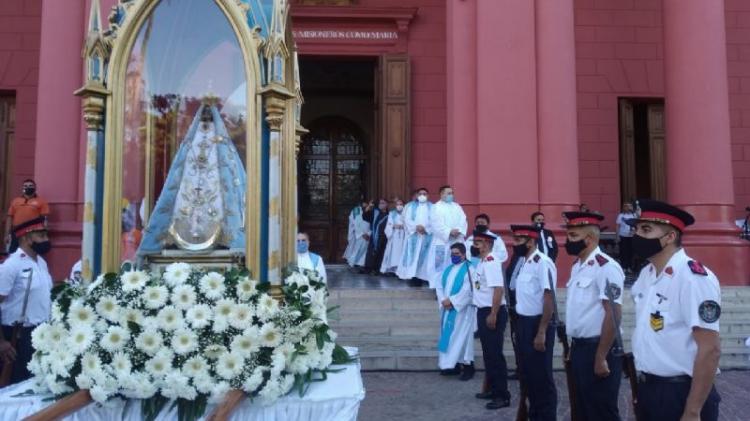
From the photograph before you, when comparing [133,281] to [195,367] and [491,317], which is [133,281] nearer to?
[195,367]

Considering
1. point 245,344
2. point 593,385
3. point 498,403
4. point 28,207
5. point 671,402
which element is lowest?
point 498,403

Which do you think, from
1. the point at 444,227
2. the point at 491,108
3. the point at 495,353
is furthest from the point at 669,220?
the point at 491,108

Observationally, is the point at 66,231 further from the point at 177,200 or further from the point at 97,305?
the point at 97,305

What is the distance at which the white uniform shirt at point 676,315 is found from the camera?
3109mm

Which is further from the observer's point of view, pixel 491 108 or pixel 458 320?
pixel 491 108

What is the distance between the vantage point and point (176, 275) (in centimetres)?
320

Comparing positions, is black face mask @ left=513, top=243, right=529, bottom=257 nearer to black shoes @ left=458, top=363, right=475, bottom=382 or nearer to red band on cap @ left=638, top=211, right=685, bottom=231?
black shoes @ left=458, top=363, right=475, bottom=382

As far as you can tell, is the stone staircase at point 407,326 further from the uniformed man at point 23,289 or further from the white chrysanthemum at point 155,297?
the white chrysanthemum at point 155,297

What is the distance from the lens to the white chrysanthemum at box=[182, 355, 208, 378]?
117 inches

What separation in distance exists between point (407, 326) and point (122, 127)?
5.62m

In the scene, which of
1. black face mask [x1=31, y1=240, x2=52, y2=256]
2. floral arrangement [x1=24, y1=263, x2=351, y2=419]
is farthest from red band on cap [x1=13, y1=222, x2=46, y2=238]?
floral arrangement [x1=24, y1=263, x2=351, y2=419]

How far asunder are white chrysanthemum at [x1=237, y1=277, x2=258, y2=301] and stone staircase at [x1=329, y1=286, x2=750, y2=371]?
3735 mm

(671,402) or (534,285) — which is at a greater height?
(534,285)

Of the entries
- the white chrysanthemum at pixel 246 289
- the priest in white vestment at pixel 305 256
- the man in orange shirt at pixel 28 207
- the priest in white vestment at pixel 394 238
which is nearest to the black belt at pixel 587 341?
the white chrysanthemum at pixel 246 289
